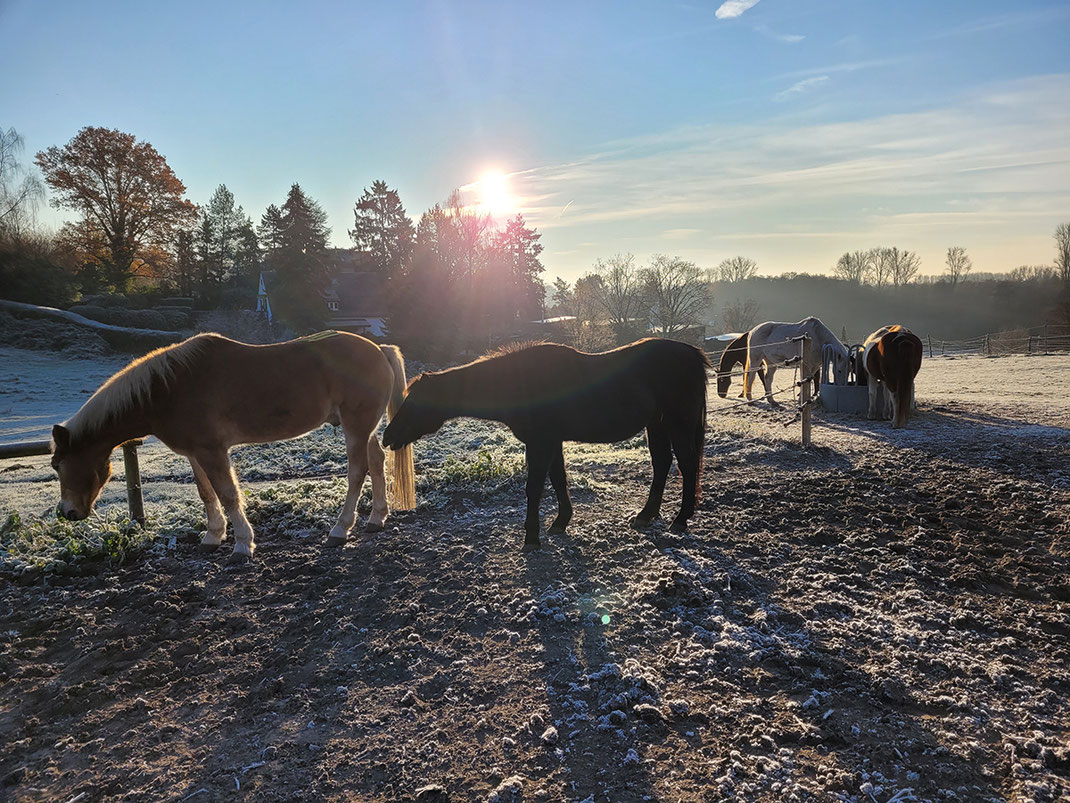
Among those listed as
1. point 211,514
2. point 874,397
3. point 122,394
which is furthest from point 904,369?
point 122,394

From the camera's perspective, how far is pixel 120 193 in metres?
36.1

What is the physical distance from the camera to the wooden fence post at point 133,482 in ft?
19.6

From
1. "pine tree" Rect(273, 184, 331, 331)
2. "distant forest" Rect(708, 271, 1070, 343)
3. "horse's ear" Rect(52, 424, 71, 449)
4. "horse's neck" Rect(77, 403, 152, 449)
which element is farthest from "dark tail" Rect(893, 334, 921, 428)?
"distant forest" Rect(708, 271, 1070, 343)

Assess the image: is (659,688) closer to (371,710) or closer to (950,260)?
(371,710)

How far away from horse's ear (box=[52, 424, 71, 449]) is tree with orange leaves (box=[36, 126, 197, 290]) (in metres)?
37.6

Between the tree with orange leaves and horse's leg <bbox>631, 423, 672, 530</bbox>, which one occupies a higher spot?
the tree with orange leaves

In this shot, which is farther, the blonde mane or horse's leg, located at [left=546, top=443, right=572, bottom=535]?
horse's leg, located at [left=546, top=443, right=572, bottom=535]

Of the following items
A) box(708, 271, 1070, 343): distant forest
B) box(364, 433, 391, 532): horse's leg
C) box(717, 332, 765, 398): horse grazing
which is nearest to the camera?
box(364, 433, 391, 532): horse's leg

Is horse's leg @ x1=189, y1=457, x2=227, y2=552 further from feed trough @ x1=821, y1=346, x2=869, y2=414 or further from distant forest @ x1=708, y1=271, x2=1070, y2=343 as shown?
distant forest @ x1=708, y1=271, x2=1070, y2=343

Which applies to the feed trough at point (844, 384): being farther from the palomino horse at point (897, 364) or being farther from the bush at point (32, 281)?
the bush at point (32, 281)

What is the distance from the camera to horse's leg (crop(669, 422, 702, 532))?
5.39 meters

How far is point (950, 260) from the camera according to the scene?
291 feet

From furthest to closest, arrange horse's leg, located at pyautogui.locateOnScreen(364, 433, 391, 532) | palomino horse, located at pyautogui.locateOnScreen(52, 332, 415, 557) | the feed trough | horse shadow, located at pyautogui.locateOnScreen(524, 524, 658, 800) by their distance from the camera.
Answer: the feed trough, horse's leg, located at pyautogui.locateOnScreen(364, 433, 391, 532), palomino horse, located at pyautogui.locateOnScreen(52, 332, 415, 557), horse shadow, located at pyautogui.locateOnScreen(524, 524, 658, 800)

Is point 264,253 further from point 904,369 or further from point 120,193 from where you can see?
point 904,369
